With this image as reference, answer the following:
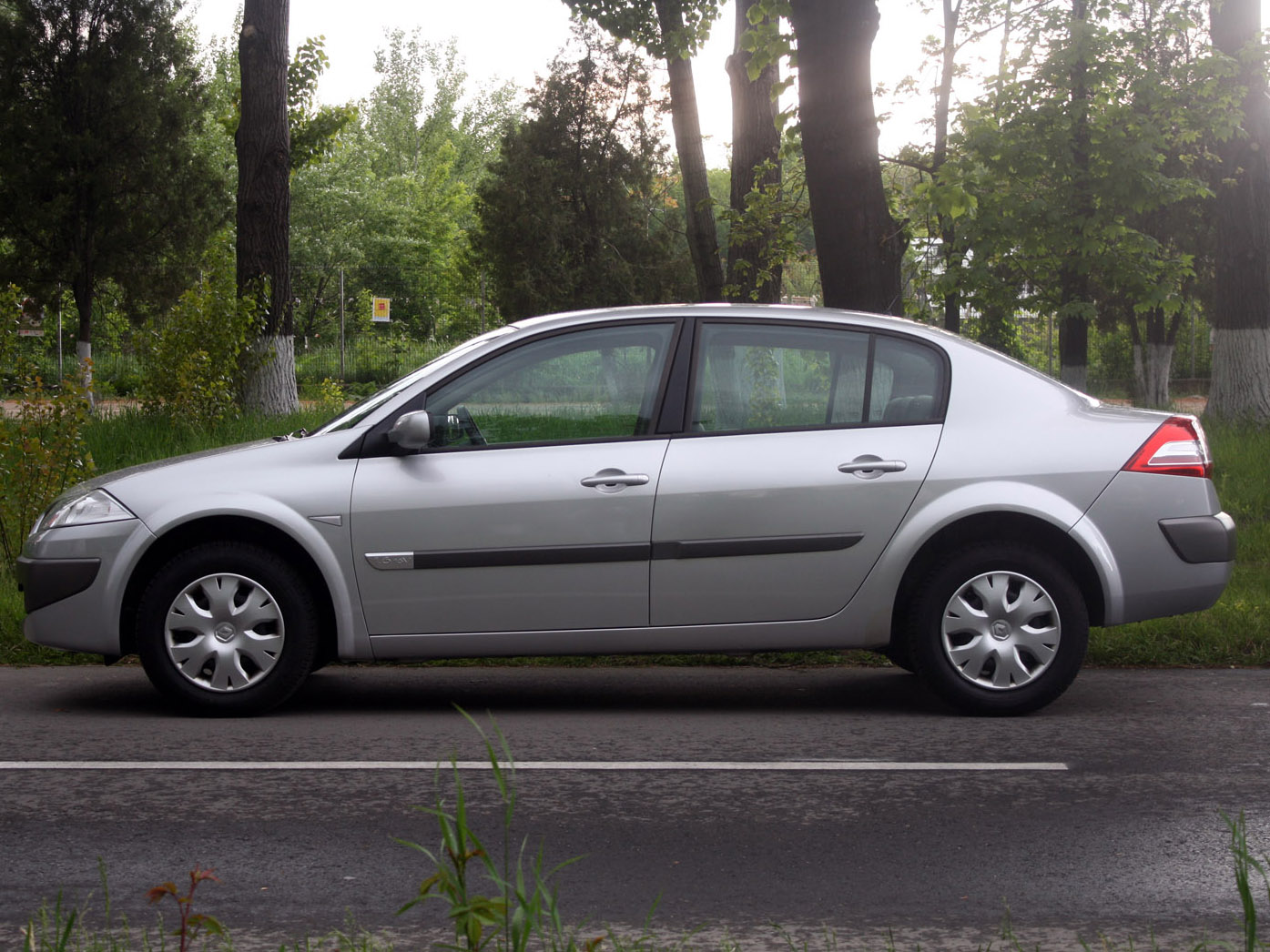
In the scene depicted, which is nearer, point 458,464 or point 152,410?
point 458,464

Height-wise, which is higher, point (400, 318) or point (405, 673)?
point (400, 318)

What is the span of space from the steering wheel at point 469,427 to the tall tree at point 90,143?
2662 cm

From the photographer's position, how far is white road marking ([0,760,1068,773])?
214 inches

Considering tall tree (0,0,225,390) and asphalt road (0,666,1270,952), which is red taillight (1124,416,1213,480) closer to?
asphalt road (0,666,1270,952)

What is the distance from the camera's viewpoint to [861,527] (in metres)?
6.23

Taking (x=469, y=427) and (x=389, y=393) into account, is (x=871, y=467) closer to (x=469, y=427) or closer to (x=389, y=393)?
(x=469, y=427)

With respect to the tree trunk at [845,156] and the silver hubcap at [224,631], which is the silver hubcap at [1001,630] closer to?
the silver hubcap at [224,631]

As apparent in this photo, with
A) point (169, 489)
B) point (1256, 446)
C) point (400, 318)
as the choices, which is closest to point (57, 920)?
point (169, 489)

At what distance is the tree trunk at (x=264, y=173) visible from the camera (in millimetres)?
15742

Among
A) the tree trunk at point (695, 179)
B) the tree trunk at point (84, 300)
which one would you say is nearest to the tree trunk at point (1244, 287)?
the tree trunk at point (695, 179)

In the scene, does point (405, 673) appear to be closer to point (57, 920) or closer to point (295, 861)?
point (295, 861)

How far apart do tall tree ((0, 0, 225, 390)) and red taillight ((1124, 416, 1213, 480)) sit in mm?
28063

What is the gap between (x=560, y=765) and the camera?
5.48 m

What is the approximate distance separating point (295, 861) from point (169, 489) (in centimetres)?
244
